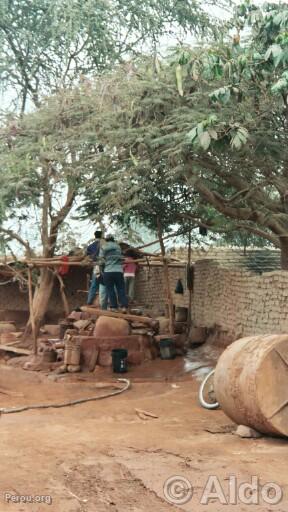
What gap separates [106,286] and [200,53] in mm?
5552

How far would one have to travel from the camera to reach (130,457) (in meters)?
5.91

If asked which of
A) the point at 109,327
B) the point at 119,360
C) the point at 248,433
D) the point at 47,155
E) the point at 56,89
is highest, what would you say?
the point at 56,89

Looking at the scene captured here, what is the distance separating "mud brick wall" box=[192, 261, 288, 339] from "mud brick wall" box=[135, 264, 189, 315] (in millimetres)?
1116

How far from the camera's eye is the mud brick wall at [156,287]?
15558 millimetres

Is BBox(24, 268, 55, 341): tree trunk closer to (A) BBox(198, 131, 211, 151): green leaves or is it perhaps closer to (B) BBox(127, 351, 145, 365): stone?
(B) BBox(127, 351, 145, 365): stone

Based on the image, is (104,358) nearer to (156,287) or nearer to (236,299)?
(236,299)

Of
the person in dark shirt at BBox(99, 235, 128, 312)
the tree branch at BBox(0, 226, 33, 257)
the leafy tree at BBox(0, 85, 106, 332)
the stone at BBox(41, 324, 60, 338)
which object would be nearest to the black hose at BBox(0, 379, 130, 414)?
the person in dark shirt at BBox(99, 235, 128, 312)

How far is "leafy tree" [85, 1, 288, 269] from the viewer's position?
8219 millimetres

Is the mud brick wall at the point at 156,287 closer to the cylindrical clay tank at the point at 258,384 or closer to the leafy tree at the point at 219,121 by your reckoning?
the leafy tree at the point at 219,121

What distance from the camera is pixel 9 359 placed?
43.8 feet

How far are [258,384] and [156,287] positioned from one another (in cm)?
1081

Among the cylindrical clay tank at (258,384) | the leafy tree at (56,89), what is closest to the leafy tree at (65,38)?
the leafy tree at (56,89)

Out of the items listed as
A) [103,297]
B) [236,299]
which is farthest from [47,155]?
[236,299]

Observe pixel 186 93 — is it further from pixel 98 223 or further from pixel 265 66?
pixel 98 223
